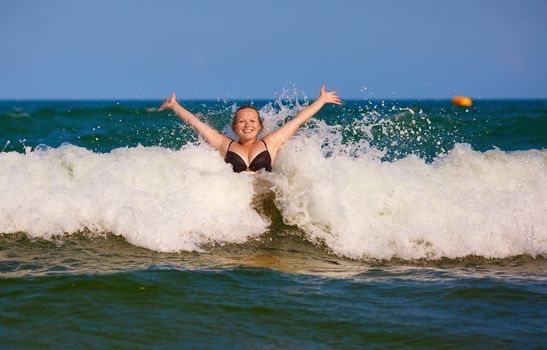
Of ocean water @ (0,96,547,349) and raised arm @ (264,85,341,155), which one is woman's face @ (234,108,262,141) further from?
ocean water @ (0,96,547,349)

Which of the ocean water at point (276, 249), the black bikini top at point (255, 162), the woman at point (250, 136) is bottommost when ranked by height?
the ocean water at point (276, 249)

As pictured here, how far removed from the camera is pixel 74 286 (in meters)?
4.93

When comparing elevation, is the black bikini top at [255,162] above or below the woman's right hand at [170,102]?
below

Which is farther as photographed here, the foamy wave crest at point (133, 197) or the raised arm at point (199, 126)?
the raised arm at point (199, 126)

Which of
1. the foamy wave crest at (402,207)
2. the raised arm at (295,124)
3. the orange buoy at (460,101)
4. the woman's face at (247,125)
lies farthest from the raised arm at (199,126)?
the orange buoy at (460,101)

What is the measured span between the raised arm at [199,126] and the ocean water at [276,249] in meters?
0.13

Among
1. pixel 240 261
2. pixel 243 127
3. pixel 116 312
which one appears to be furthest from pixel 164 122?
pixel 116 312

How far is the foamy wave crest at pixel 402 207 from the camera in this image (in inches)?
260

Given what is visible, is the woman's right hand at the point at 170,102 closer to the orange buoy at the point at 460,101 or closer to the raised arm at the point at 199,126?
the raised arm at the point at 199,126

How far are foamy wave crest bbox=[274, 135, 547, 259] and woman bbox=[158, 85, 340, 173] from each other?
19 centimetres

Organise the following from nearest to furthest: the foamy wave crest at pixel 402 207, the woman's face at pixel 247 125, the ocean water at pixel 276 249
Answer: the ocean water at pixel 276 249 → the foamy wave crest at pixel 402 207 → the woman's face at pixel 247 125

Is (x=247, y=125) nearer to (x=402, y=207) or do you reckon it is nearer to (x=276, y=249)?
(x=276, y=249)

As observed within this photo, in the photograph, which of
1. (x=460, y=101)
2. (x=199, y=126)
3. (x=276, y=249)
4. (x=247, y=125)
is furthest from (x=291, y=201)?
(x=460, y=101)

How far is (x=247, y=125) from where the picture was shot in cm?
787
